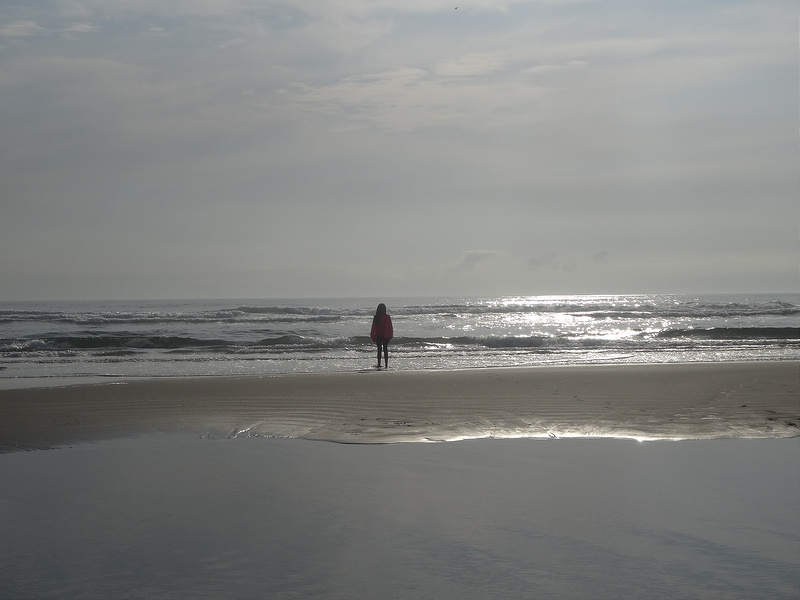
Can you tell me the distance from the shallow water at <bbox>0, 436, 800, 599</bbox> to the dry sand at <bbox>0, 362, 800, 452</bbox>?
3.51 feet

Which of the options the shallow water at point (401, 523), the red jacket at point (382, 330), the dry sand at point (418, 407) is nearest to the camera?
the shallow water at point (401, 523)

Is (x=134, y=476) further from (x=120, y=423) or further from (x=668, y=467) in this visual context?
(x=668, y=467)

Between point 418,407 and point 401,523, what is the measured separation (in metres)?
5.13

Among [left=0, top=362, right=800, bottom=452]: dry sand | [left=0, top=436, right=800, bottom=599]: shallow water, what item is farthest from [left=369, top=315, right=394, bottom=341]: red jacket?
[left=0, top=436, right=800, bottom=599]: shallow water

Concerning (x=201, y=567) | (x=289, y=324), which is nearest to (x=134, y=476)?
(x=201, y=567)

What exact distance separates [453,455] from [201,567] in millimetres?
3272

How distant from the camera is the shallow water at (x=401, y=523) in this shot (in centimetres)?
355

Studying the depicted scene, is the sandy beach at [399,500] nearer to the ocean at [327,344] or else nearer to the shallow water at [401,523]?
the shallow water at [401,523]

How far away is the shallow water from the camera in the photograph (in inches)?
140

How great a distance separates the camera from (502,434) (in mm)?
7750

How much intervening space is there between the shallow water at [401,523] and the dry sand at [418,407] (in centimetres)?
107

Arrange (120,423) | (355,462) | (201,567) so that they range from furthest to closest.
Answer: (120,423)
(355,462)
(201,567)

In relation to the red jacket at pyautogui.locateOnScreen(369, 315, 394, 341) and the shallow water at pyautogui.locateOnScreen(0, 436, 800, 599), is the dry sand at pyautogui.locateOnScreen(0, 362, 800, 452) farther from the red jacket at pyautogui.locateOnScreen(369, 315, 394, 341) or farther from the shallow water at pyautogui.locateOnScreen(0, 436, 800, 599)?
the red jacket at pyautogui.locateOnScreen(369, 315, 394, 341)

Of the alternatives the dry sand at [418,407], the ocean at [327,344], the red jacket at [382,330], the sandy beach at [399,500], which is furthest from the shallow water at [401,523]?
the red jacket at [382,330]
